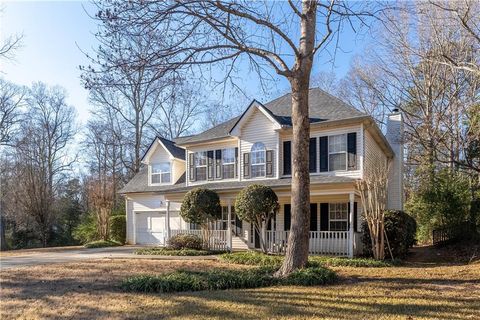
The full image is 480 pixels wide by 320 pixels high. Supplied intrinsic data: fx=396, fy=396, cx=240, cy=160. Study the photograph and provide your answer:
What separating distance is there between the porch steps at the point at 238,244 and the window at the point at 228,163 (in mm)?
3030

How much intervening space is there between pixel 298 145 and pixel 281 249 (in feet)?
25.2

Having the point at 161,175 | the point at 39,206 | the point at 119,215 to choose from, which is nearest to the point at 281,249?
the point at 161,175

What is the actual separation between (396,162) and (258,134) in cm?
785

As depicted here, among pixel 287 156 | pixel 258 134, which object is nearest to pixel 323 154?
pixel 287 156

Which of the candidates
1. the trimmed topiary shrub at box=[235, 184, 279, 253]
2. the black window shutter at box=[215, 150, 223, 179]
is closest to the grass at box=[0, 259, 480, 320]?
the trimmed topiary shrub at box=[235, 184, 279, 253]

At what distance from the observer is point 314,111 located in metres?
17.8

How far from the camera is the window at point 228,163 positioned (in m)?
19.5

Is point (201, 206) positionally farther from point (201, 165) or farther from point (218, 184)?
point (201, 165)

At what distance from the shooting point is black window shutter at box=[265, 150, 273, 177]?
17906mm

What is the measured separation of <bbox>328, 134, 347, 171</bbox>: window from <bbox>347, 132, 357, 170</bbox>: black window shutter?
7.2 inches

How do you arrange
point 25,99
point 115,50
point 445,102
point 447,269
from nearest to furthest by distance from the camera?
point 115,50
point 447,269
point 445,102
point 25,99

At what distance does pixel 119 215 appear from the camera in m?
25.8

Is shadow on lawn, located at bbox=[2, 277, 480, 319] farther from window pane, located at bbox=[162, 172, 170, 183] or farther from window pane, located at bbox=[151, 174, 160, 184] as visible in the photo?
window pane, located at bbox=[151, 174, 160, 184]

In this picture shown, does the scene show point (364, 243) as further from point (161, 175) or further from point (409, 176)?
point (409, 176)
